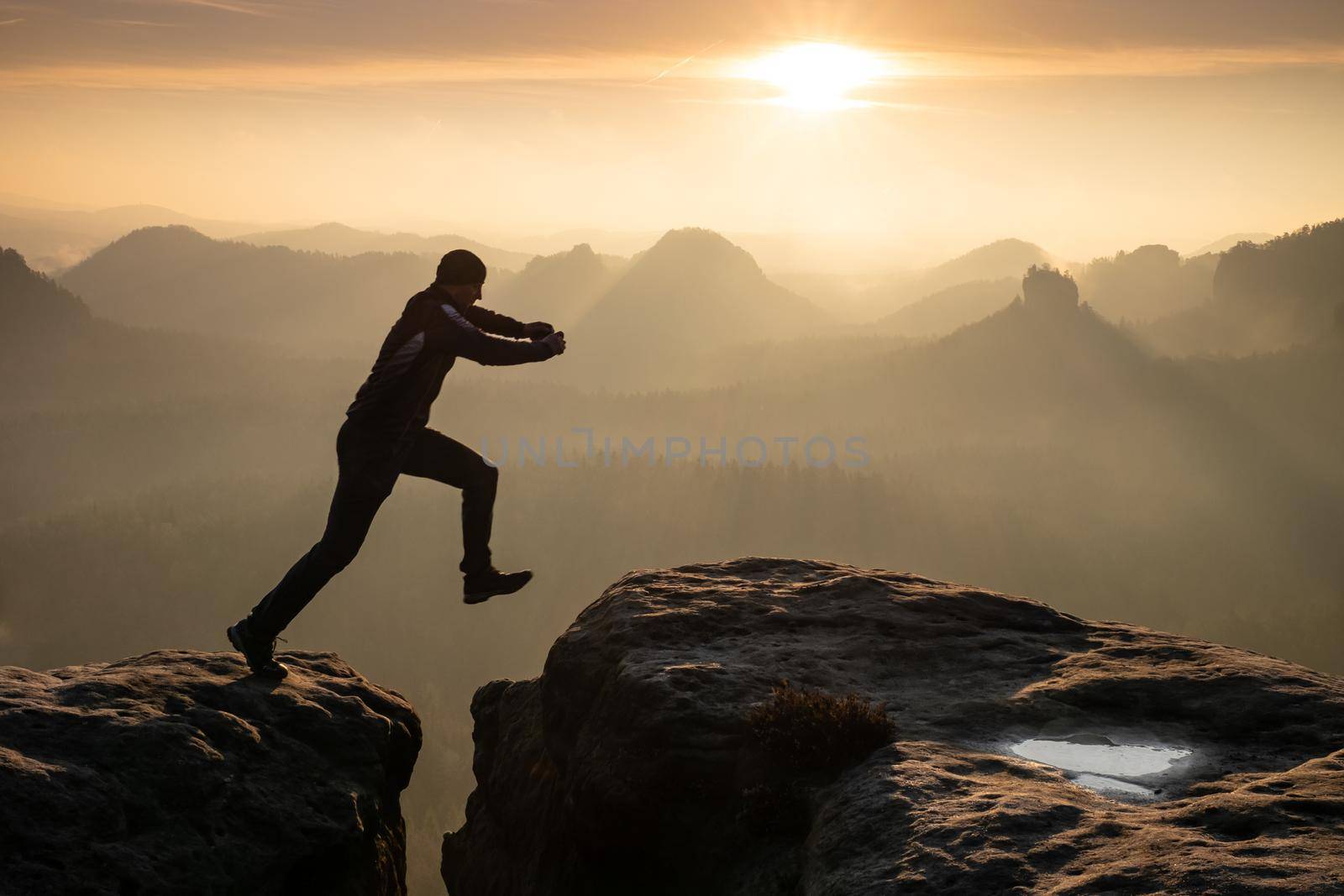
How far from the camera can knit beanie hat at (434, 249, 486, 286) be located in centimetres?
956

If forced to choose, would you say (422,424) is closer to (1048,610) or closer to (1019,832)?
(1019,832)

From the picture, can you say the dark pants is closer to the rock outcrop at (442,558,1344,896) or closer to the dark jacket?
the dark jacket

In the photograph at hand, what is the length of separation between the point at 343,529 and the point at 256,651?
2.34 m

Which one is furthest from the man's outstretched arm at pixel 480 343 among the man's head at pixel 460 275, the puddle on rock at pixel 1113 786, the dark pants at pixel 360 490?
the puddle on rock at pixel 1113 786

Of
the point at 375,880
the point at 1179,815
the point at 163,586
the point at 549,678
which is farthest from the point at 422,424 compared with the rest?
the point at 163,586

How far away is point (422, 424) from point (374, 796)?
4.34 meters

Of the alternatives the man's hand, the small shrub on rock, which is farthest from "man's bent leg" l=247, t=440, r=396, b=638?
the small shrub on rock

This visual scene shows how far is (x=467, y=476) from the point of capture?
10.5m

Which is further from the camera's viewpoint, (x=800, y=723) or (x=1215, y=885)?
(x=800, y=723)

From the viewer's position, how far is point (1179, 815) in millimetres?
6582

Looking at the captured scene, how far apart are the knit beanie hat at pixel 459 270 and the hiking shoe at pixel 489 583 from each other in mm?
3147

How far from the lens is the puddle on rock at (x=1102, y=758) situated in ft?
24.8

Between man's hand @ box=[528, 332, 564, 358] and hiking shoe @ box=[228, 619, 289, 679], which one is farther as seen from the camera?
hiking shoe @ box=[228, 619, 289, 679]

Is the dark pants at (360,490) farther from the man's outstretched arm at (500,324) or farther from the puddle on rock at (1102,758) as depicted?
the puddle on rock at (1102,758)
